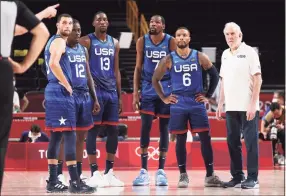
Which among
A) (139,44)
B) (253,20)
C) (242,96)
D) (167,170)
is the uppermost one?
(253,20)

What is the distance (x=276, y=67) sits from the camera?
2714 centimetres

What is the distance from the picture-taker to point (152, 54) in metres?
8.82

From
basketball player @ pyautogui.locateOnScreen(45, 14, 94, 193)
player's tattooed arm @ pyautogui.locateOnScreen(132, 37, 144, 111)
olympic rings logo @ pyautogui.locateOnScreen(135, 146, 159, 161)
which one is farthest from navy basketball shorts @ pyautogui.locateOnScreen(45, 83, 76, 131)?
olympic rings logo @ pyautogui.locateOnScreen(135, 146, 159, 161)

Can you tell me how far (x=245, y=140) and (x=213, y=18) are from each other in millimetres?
21012

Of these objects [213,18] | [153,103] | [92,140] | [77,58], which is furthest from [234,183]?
[213,18]

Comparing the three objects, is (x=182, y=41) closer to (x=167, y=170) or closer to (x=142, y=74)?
(x=142, y=74)

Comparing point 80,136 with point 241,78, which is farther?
point 241,78

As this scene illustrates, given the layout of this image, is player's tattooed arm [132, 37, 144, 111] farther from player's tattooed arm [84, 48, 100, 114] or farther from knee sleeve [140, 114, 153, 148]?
player's tattooed arm [84, 48, 100, 114]

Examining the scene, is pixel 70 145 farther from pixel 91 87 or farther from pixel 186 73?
pixel 186 73

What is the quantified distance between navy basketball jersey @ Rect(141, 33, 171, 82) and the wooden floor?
1485 millimetres

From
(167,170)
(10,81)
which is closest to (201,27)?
(167,170)

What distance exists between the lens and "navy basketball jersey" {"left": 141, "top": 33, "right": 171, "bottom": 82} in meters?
8.81

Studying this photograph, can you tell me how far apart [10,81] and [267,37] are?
24.8m

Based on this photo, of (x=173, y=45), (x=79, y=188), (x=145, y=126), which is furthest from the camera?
(x=173, y=45)
